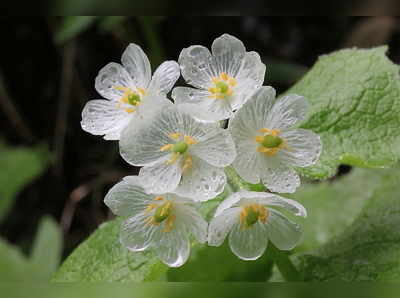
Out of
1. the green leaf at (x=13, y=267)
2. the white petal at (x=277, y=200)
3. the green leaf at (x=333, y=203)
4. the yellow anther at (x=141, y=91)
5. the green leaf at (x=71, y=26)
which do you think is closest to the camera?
the white petal at (x=277, y=200)

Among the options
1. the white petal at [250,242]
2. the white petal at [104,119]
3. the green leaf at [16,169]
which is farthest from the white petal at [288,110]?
the green leaf at [16,169]

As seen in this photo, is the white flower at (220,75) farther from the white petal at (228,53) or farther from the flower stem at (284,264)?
the flower stem at (284,264)

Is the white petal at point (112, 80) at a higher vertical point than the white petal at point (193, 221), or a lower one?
higher

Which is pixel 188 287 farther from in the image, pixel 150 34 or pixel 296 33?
pixel 296 33

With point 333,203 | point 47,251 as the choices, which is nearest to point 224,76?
point 333,203

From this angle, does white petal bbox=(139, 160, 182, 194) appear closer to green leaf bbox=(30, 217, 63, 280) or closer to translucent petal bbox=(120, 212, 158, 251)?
translucent petal bbox=(120, 212, 158, 251)

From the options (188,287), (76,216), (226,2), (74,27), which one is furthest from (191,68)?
(76,216)
